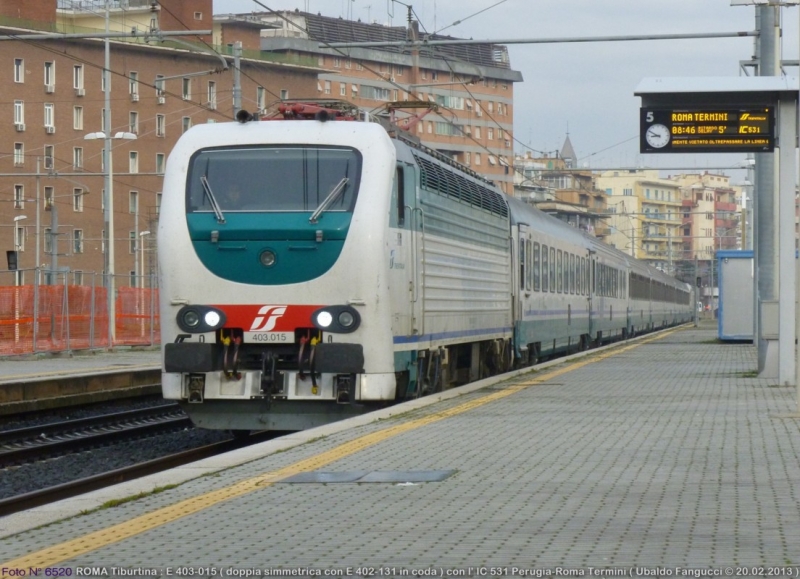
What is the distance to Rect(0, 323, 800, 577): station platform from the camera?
626 centimetres

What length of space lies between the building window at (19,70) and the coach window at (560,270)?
54586 mm

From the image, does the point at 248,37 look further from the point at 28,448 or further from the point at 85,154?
the point at 28,448

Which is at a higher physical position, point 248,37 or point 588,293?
point 248,37

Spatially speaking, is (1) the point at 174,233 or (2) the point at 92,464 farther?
(2) the point at 92,464

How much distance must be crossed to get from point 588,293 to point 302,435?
84.0 ft

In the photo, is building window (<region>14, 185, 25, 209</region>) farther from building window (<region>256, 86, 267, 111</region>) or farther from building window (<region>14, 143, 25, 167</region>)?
building window (<region>256, 86, 267, 111</region>)

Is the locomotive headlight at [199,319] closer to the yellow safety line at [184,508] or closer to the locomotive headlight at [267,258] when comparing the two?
the locomotive headlight at [267,258]

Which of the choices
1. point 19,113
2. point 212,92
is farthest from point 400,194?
point 212,92

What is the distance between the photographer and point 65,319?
32.9m

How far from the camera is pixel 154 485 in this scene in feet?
29.4

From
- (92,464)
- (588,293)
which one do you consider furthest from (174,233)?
(588,293)

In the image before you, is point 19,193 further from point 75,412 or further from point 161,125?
point 75,412

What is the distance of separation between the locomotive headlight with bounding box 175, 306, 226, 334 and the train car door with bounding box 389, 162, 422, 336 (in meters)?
1.73

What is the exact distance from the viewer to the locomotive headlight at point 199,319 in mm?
13891
